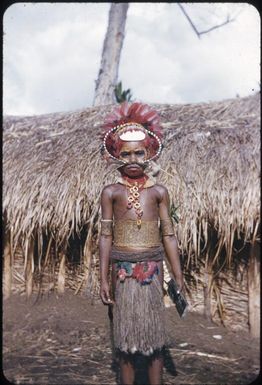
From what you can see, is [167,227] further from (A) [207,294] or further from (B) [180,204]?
(A) [207,294]

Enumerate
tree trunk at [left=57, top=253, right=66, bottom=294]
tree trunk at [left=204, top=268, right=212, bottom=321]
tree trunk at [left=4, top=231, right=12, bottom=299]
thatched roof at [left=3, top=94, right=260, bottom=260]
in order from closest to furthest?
thatched roof at [left=3, top=94, right=260, bottom=260] < tree trunk at [left=204, top=268, right=212, bottom=321] < tree trunk at [left=57, top=253, right=66, bottom=294] < tree trunk at [left=4, top=231, right=12, bottom=299]

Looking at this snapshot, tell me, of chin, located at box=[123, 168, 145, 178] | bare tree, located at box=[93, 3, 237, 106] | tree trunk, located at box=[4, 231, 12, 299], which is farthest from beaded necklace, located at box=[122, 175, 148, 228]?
bare tree, located at box=[93, 3, 237, 106]

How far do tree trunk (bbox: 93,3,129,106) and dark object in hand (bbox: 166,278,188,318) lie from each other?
6.15 metres

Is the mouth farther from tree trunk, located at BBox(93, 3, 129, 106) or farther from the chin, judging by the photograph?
tree trunk, located at BBox(93, 3, 129, 106)

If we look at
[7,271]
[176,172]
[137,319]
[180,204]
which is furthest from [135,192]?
[7,271]

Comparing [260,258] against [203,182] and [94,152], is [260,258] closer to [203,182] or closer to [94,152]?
[203,182]

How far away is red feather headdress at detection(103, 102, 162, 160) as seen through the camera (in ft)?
9.08

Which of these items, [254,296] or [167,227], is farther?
[254,296]

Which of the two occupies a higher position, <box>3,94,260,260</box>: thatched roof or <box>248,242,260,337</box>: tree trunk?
<box>3,94,260,260</box>: thatched roof

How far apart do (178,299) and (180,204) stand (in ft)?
6.44

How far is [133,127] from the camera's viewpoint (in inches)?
109

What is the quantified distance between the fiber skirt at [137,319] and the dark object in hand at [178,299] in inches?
4.3

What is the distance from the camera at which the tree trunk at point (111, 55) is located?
27.7ft

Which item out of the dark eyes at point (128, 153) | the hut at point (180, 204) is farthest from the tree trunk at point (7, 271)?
the dark eyes at point (128, 153)
